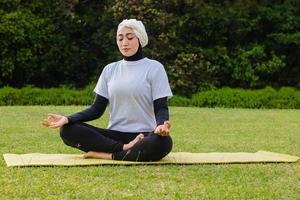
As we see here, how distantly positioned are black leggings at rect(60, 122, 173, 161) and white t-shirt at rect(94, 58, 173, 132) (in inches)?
3.5

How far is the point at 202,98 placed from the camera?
Result: 1772cm

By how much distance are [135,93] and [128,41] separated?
42cm

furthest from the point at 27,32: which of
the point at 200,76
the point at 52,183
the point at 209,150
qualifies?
the point at 52,183

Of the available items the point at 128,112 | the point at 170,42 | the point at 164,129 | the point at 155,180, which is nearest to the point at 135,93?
the point at 128,112

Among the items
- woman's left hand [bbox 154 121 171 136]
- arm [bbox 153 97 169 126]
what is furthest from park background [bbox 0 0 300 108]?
woman's left hand [bbox 154 121 171 136]

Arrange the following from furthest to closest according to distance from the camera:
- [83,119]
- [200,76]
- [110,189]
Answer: [200,76] < [83,119] < [110,189]

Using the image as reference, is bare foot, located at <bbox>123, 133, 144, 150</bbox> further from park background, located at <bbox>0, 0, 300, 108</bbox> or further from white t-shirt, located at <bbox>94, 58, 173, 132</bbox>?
park background, located at <bbox>0, 0, 300, 108</bbox>

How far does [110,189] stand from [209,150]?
7.96ft

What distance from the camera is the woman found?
4.89 metres

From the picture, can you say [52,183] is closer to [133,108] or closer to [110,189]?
[110,189]

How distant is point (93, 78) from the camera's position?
20094mm

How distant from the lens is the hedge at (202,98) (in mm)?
17438

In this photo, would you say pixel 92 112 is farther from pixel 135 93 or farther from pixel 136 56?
pixel 136 56

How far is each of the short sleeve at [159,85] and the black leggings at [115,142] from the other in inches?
12.0
